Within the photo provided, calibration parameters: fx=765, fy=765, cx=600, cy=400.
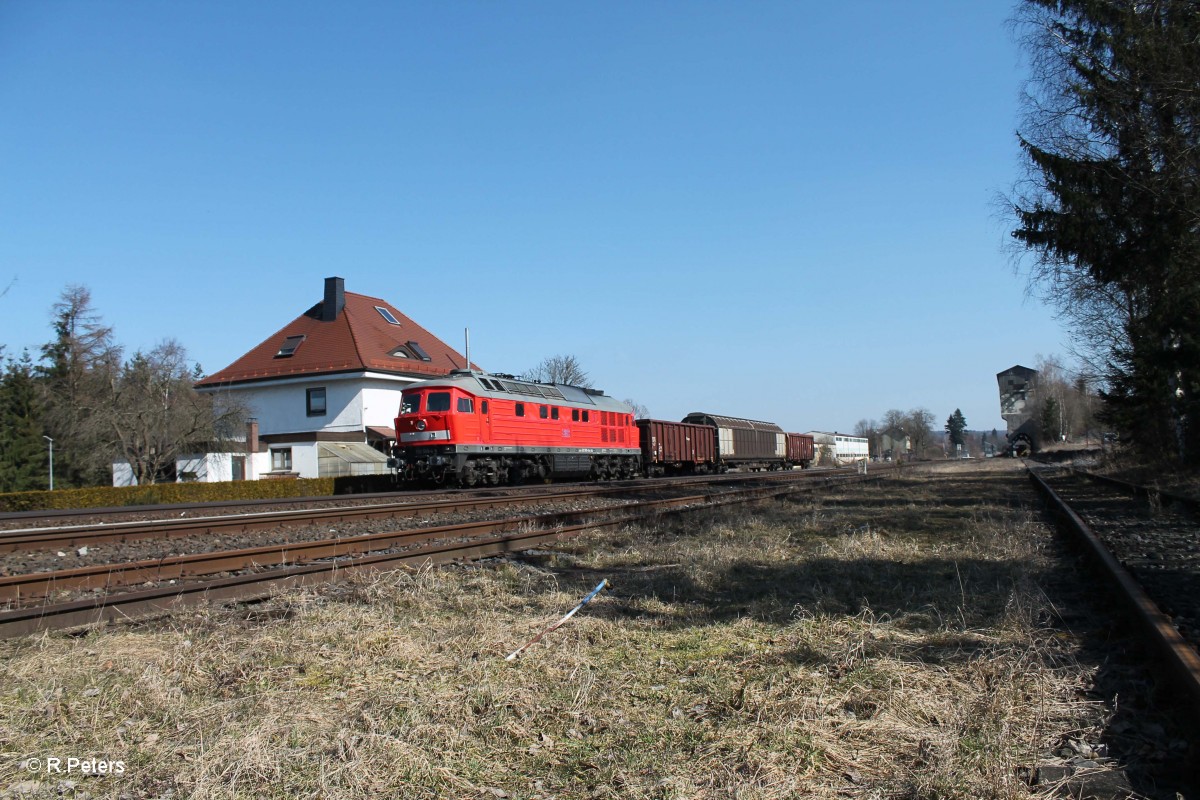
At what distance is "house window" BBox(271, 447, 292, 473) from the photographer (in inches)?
1682

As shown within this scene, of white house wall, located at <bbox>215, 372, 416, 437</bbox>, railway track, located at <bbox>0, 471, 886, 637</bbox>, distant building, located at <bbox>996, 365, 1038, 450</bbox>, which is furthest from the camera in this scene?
distant building, located at <bbox>996, 365, 1038, 450</bbox>

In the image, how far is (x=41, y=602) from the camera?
22.0ft

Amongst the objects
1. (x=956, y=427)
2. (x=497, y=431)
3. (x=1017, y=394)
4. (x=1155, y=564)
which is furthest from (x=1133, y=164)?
(x=956, y=427)

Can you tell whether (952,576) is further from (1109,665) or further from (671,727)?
(671,727)

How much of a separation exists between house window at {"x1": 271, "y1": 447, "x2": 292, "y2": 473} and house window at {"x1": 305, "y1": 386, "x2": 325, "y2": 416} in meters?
3.65

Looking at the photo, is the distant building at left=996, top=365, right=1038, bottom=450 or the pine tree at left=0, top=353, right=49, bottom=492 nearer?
the pine tree at left=0, top=353, right=49, bottom=492

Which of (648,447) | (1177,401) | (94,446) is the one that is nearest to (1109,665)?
(1177,401)

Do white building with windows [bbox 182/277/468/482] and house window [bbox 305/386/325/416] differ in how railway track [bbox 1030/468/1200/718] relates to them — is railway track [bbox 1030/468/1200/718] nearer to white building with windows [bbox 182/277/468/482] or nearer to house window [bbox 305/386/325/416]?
white building with windows [bbox 182/277/468/482]

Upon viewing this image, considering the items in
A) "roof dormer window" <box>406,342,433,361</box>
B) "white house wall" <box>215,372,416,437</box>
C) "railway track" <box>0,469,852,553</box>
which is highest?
"roof dormer window" <box>406,342,433,361</box>

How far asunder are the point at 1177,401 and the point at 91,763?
2631cm

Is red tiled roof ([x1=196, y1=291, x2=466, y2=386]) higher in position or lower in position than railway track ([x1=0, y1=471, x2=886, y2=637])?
higher

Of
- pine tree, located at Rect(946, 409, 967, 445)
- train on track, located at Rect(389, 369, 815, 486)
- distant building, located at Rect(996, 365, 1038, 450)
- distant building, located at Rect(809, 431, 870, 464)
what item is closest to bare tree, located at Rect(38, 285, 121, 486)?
train on track, located at Rect(389, 369, 815, 486)

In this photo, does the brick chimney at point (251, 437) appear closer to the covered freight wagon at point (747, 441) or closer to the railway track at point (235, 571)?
the covered freight wagon at point (747, 441)

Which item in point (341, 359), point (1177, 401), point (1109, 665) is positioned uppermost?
point (341, 359)
